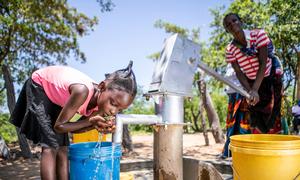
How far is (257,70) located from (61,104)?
1704 mm

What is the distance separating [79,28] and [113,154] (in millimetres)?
5658

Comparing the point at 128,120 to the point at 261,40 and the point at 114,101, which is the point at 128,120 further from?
the point at 261,40

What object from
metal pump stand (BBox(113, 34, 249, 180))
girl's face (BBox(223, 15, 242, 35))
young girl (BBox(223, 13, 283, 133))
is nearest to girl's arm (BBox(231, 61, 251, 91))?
young girl (BBox(223, 13, 283, 133))

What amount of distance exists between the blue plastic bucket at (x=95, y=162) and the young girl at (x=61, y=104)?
0.49 feet

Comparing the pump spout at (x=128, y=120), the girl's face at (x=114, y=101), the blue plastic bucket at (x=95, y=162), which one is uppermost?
the girl's face at (x=114, y=101)

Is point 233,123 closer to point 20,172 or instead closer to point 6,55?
point 20,172

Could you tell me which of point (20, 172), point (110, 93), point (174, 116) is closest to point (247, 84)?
point (174, 116)

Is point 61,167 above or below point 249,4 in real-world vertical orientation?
below

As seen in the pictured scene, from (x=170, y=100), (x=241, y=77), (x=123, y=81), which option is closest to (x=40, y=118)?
(x=123, y=81)

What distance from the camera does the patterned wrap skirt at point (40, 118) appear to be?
6.58ft

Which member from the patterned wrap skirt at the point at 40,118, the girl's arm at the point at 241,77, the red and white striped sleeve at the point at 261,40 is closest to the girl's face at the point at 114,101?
the patterned wrap skirt at the point at 40,118

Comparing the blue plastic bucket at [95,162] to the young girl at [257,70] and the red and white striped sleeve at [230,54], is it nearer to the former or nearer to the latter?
the young girl at [257,70]

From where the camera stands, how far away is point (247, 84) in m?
2.69

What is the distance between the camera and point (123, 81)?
1.85m
